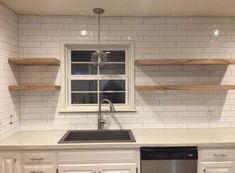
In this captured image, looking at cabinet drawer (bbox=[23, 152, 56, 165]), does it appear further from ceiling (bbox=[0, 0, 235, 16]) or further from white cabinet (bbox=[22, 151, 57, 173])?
ceiling (bbox=[0, 0, 235, 16])

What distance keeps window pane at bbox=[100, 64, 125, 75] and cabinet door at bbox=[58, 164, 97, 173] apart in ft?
3.71

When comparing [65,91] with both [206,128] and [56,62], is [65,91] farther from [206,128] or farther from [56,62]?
[206,128]

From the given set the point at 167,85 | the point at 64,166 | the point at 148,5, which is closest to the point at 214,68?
the point at 167,85

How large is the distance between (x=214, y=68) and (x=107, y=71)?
4.13 feet

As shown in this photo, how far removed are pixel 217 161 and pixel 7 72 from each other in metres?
2.21

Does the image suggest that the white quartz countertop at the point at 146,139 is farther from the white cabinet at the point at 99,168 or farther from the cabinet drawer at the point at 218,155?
the white cabinet at the point at 99,168

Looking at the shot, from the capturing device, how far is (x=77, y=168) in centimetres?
218

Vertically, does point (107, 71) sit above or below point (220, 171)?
above

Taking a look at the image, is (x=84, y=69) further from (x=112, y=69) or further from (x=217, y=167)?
(x=217, y=167)

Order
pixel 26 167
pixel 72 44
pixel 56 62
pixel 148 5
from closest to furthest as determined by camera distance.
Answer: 1. pixel 26 167
2. pixel 148 5
3. pixel 56 62
4. pixel 72 44

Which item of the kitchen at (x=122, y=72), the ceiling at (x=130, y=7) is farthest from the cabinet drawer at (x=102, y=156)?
the ceiling at (x=130, y=7)

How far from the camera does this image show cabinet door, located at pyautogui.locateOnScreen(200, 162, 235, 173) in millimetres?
2234

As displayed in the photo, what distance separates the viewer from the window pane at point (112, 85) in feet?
9.46

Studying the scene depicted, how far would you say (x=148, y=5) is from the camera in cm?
245
